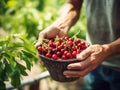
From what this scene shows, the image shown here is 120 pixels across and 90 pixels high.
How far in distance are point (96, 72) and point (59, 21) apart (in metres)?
0.58

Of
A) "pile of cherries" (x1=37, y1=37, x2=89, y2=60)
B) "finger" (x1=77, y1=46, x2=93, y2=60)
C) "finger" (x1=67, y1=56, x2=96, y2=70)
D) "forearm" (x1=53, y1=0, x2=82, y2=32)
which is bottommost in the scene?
"finger" (x1=67, y1=56, x2=96, y2=70)

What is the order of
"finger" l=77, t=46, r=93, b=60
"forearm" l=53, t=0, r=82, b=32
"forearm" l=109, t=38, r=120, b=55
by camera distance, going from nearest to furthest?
1. "finger" l=77, t=46, r=93, b=60
2. "forearm" l=109, t=38, r=120, b=55
3. "forearm" l=53, t=0, r=82, b=32

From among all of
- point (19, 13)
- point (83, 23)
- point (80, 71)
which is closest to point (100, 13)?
point (80, 71)

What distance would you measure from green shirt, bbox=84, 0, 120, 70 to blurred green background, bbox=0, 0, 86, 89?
47 cm

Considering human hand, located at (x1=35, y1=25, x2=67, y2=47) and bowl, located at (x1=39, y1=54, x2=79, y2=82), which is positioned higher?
human hand, located at (x1=35, y1=25, x2=67, y2=47)

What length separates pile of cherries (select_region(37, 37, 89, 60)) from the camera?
75.1 inches

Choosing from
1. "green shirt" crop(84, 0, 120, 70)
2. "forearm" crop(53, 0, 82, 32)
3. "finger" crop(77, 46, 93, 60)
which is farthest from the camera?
"forearm" crop(53, 0, 82, 32)

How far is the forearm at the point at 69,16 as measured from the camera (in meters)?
2.40

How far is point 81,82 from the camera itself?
14.2 feet

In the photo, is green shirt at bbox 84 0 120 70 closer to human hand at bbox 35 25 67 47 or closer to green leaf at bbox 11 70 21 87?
human hand at bbox 35 25 67 47

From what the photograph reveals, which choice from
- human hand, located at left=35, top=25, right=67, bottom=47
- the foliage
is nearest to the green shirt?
human hand, located at left=35, top=25, right=67, bottom=47

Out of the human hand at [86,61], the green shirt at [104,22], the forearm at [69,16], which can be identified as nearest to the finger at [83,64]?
the human hand at [86,61]

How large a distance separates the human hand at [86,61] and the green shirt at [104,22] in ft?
1.01

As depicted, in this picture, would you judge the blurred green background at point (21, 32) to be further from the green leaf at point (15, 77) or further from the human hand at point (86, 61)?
the human hand at point (86, 61)
